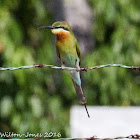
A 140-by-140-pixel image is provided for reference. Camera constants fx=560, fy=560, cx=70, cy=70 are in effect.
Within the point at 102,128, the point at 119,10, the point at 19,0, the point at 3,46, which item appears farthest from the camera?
the point at 119,10

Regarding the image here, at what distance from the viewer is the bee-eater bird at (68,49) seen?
0.96 metres

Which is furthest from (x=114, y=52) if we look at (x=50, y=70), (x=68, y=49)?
(x=68, y=49)

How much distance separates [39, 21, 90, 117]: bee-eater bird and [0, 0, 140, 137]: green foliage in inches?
74.0

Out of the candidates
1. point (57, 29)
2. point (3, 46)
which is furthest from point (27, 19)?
point (57, 29)

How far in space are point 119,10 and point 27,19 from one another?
1.90ft

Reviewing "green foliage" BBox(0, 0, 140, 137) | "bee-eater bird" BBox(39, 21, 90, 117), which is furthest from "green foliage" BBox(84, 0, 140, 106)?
"bee-eater bird" BBox(39, 21, 90, 117)

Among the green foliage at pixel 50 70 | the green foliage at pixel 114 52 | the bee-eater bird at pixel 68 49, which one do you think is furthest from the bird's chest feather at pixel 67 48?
the green foliage at pixel 114 52

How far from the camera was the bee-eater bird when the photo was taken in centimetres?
96

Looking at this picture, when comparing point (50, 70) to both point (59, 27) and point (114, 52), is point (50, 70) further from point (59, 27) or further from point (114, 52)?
point (59, 27)

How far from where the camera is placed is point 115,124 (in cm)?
286

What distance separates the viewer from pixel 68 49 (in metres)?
1.01

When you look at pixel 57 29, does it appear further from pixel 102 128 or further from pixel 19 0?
pixel 19 0

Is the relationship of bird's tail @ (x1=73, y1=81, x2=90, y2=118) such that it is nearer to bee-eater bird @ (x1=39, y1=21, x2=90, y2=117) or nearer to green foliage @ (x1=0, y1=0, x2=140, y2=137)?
bee-eater bird @ (x1=39, y1=21, x2=90, y2=117)

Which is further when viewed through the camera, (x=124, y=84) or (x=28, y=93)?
(x=124, y=84)
